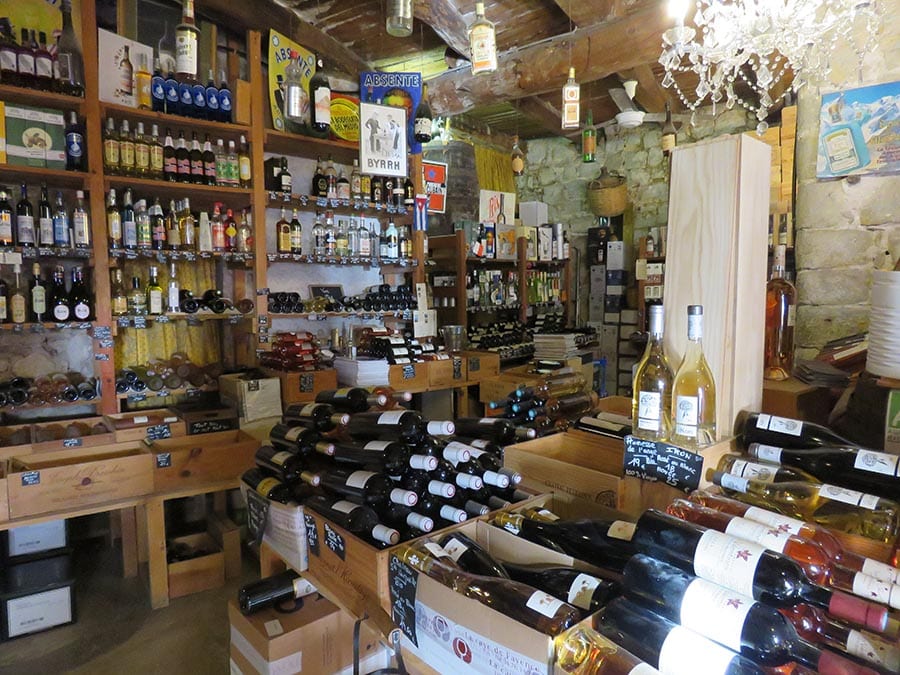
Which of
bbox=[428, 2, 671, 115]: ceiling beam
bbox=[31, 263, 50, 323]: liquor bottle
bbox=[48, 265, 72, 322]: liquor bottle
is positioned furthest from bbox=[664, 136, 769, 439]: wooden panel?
bbox=[31, 263, 50, 323]: liquor bottle

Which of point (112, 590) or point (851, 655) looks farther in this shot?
point (112, 590)

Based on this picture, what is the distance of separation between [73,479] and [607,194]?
4.83 metres

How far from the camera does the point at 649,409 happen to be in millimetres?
1170

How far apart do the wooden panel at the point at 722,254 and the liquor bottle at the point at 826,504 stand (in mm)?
180

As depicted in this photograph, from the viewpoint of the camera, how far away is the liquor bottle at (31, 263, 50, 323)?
2.76 meters

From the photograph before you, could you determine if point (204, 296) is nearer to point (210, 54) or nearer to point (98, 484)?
point (98, 484)

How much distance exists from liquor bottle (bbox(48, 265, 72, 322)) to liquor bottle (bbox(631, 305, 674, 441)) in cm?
283

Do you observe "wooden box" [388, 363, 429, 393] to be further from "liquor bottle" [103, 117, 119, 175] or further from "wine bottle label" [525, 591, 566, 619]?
"wine bottle label" [525, 591, 566, 619]

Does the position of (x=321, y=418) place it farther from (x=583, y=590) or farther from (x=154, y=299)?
(x=154, y=299)

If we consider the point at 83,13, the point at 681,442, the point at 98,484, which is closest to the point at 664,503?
the point at 681,442

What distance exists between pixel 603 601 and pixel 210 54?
3884mm

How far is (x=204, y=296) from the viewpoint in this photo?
3275 mm

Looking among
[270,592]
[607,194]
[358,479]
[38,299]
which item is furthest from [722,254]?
[607,194]

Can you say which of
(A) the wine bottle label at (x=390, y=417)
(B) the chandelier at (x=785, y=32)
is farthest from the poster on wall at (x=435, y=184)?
(A) the wine bottle label at (x=390, y=417)
